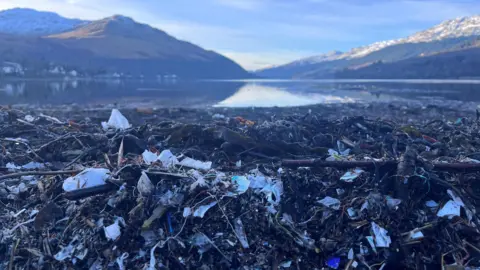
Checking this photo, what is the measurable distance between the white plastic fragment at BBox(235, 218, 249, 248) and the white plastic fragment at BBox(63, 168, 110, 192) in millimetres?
1684

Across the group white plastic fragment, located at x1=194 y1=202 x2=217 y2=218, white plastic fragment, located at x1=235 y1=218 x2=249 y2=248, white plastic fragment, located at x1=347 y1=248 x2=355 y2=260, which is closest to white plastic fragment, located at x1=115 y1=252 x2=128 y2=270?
white plastic fragment, located at x1=194 y1=202 x2=217 y2=218

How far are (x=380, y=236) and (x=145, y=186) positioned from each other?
257 cm

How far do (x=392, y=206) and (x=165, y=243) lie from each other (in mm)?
2533

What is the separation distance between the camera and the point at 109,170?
4.73 meters

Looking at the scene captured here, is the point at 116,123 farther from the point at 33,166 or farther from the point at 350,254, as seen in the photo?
the point at 350,254

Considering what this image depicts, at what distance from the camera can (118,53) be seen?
372 ft

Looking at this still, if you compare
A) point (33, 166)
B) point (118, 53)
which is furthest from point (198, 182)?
point (118, 53)

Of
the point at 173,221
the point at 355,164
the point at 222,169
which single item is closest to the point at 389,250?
the point at 355,164

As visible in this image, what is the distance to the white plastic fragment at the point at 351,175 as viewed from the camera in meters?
4.72

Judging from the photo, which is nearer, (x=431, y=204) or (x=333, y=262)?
(x=333, y=262)

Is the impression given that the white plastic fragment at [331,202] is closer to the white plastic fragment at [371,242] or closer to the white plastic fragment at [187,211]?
the white plastic fragment at [371,242]

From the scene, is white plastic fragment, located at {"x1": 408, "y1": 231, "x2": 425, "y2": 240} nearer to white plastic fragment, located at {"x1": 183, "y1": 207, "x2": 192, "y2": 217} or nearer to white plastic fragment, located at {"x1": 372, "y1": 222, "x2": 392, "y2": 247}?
white plastic fragment, located at {"x1": 372, "y1": 222, "x2": 392, "y2": 247}

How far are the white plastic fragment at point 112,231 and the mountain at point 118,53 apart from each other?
68541 millimetres

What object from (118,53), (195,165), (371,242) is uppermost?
(118,53)
